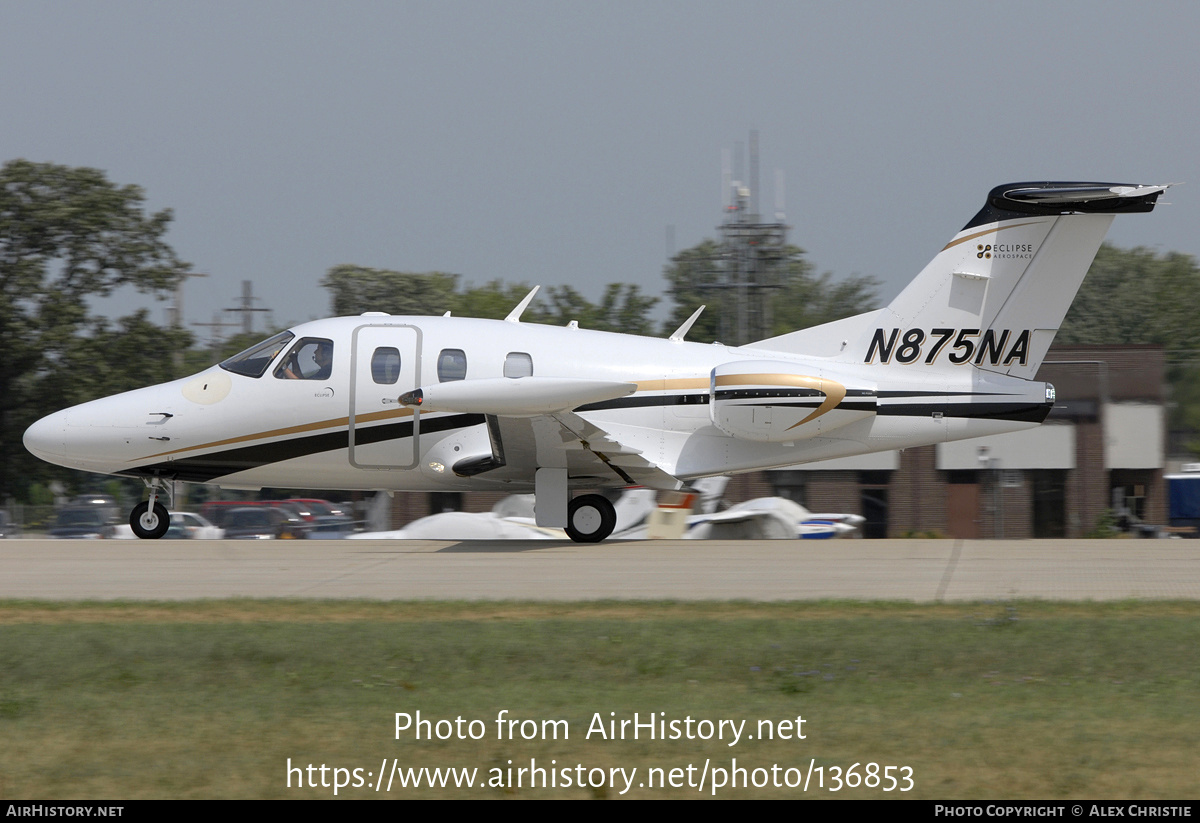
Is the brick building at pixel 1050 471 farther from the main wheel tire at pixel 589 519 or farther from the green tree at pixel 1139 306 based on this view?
the green tree at pixel 1139 306

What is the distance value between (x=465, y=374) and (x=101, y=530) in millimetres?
15754

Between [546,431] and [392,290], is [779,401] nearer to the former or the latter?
[546,431]

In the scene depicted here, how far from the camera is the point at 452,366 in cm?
1591

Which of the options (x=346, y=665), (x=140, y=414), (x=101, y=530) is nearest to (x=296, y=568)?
(x=140, y=414)

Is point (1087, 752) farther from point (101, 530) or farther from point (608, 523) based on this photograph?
point (101, 530)

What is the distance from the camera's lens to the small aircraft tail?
15.6 metres

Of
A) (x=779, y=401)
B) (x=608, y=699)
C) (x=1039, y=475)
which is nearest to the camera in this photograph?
(x=608, y=699)

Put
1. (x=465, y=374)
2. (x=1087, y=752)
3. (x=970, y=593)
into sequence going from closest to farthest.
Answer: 1. (x=1087, y=752)
2. (x=970, y=593)
3. (x=465, y=374)

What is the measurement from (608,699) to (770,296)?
3585 cm

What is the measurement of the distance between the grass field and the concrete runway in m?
1.07

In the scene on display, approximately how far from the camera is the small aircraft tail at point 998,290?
51.2 ft

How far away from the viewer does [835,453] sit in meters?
16.5

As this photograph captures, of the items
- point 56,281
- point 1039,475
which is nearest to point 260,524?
point 56,281

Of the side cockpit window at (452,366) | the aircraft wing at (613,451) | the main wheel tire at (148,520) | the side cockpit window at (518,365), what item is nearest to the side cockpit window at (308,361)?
the side cockpit window at (452,366)
